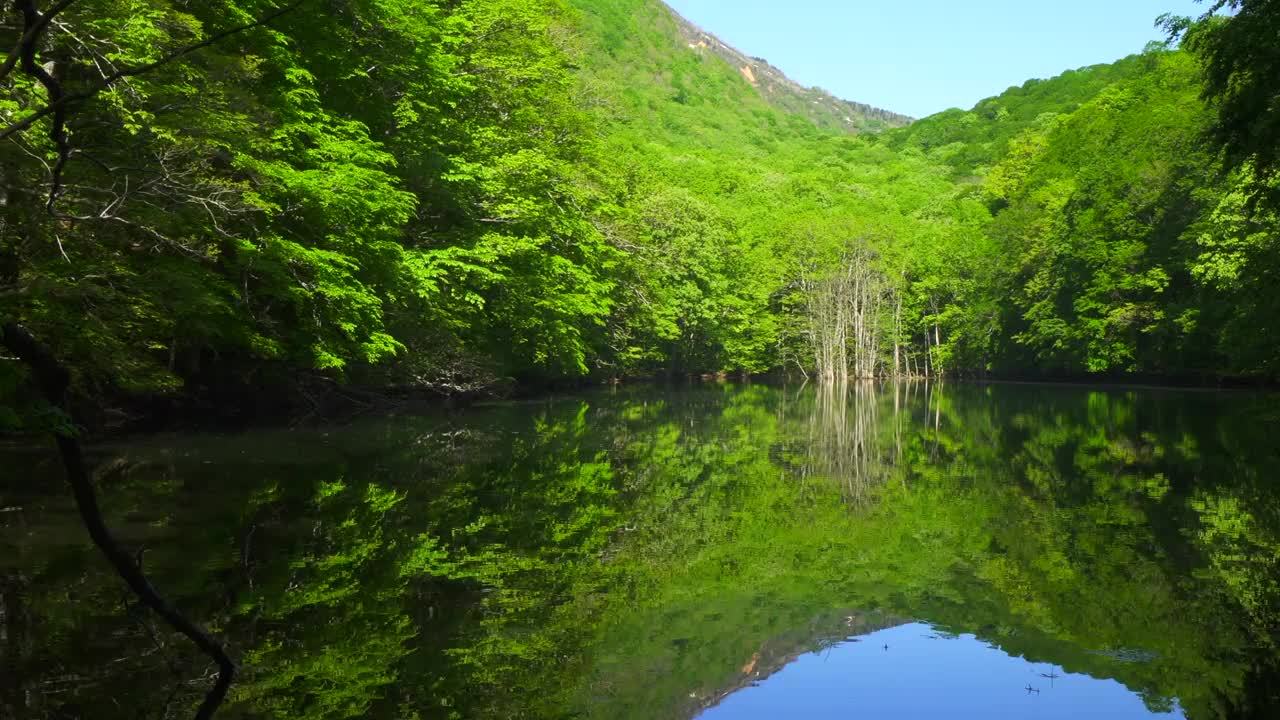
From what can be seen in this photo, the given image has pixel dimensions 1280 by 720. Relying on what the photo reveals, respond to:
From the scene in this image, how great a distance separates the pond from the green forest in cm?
166

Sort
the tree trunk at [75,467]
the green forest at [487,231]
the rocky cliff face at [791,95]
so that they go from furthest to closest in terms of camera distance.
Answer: the rocky cliff face at [791,95]
the green forest at [487,231]
the tree trunk at [75,467]

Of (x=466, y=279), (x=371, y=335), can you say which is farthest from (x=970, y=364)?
(x=371, y=335)

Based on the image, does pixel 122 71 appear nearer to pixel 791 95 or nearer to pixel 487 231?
pixel 487 231

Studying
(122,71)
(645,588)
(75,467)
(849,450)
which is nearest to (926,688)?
(645,588)

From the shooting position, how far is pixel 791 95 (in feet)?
567

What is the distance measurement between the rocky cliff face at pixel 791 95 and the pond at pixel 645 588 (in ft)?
441

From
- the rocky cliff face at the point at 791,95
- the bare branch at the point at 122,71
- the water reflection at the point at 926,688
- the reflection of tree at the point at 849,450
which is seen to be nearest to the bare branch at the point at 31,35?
the bare branch at the point at 122,71

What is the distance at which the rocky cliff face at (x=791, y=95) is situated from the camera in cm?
15425

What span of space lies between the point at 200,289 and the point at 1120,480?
13677 millimetres

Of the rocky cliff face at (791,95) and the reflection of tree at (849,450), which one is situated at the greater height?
the rocky cliff face at (791,95)

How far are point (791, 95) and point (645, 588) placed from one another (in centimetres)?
17491

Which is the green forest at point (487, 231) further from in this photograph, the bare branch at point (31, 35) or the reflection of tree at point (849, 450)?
the reflection of tree at point (849, 450)

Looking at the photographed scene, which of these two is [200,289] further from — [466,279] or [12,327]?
[12,327]

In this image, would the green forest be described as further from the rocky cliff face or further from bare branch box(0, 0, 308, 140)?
the rocky cliff face
